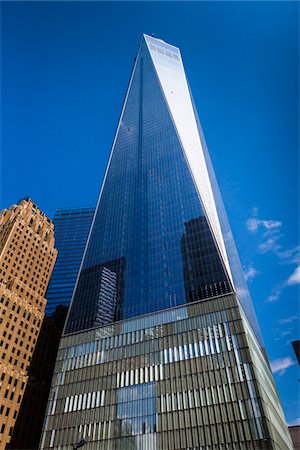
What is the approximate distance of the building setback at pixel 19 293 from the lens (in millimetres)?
85125

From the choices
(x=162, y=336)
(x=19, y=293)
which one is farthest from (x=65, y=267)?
(x=162, y=336)

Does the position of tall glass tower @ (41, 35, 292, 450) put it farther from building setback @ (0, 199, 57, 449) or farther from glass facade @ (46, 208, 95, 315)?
glass facade @ (46, 208, 95, 315)

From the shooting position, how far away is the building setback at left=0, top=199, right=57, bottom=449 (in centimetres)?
8512

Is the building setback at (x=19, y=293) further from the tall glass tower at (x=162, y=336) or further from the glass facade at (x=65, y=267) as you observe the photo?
the glass facade at (x=65, y=267)

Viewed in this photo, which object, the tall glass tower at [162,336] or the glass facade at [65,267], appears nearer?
the tall glass tower at [162,336]

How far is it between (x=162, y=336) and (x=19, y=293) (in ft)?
153

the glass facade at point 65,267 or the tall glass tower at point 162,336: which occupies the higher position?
the glass facade at point 65,267

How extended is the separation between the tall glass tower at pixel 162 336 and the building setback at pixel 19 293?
12.5m

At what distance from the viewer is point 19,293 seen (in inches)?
4003

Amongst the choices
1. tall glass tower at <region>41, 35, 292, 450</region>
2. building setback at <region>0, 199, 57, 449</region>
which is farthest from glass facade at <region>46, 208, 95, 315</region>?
tall glass tower at <region>41, 35, 292, 450</region>

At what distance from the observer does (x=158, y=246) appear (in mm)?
99875

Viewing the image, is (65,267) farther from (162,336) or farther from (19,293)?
(162,336)

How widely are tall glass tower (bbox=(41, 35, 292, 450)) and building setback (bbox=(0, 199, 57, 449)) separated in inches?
491

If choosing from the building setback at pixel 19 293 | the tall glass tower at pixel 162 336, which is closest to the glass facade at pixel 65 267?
the building setback at pixel 19 293
